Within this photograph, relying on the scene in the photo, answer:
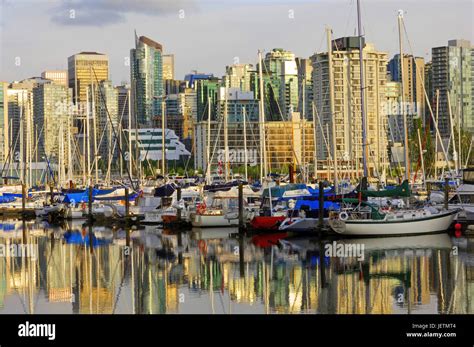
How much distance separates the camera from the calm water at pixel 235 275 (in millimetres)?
27172

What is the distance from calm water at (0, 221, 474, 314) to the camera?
89.1 feet

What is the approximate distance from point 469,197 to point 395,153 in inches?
2020

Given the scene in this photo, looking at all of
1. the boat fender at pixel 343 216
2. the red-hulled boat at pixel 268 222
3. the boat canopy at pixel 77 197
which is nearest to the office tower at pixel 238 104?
the boat canopy at pixel 77 197

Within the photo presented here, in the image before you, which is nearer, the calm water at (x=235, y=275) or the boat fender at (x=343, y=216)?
the calm water at (x=235, y=275)

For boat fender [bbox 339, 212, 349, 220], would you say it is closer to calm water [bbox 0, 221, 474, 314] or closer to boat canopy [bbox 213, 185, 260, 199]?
calm water [bbox 0, 221, 474, 314]

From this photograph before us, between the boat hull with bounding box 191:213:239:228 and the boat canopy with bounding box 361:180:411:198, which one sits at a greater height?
the boat canopy with bounding box 361:180:411:198

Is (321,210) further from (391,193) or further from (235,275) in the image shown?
(235,275)

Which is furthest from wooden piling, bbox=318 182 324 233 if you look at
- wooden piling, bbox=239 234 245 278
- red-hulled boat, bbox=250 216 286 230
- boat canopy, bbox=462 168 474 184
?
boat canopy, bbox=462 168 474 184

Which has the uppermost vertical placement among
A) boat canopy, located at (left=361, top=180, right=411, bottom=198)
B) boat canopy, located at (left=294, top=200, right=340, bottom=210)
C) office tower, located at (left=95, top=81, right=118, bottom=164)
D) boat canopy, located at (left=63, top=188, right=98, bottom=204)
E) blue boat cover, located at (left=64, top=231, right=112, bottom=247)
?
office tower, located at (left=95, top=81, right=118, bottom=164)

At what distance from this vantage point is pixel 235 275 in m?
33.2

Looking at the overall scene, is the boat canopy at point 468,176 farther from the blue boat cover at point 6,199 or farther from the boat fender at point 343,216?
the blue boat cover at point 6,199

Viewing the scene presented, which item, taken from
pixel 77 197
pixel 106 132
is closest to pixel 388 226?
pixel 77 197

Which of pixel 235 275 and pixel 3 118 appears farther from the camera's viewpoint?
pixel 3 118
